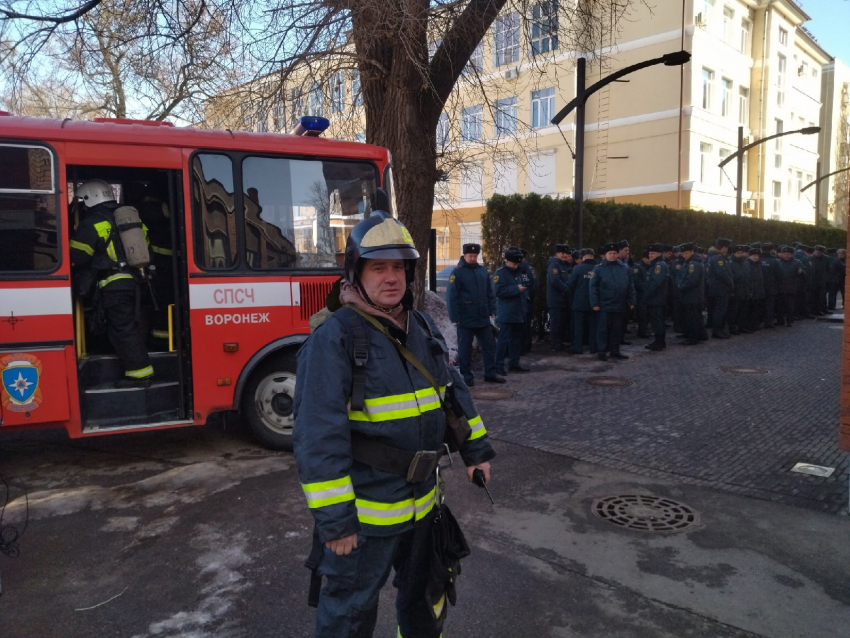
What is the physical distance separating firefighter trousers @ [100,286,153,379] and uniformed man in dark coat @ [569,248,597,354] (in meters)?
7.99

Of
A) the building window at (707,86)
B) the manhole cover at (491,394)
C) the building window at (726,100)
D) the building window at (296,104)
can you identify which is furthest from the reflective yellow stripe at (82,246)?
the building window at (726,100)

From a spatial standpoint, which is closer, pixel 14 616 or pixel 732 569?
pixel 14 616

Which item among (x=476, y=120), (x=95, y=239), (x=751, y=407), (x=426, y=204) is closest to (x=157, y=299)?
(x=95, y=239)

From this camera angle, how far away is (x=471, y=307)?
906 centimetres

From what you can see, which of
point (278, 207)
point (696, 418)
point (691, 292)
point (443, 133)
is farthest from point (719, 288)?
point (278, 207)

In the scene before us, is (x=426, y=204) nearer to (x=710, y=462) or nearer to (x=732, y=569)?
(x=710, y=462)

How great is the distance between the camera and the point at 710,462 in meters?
5.62

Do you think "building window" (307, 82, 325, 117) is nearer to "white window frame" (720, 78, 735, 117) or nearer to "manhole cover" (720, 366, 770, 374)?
"manhole cover" (720, 366, 770, 374)

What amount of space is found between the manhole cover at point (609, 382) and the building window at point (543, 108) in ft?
80.9

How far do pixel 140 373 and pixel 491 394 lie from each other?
450 centimetres

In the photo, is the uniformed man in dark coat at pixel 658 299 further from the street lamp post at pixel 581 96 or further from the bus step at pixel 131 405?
the bus step at pixel 131 405

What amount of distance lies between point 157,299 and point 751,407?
6.76m

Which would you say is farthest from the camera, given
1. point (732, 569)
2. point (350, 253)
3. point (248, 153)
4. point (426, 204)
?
point (426, 204)

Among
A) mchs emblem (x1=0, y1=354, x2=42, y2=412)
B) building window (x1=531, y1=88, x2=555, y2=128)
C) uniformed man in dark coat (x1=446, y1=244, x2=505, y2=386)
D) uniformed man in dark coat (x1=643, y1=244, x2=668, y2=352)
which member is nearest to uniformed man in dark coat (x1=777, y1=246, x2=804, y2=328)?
uniformed man in dark coat (x1=643, y1=244, x2=668, y2=352)
